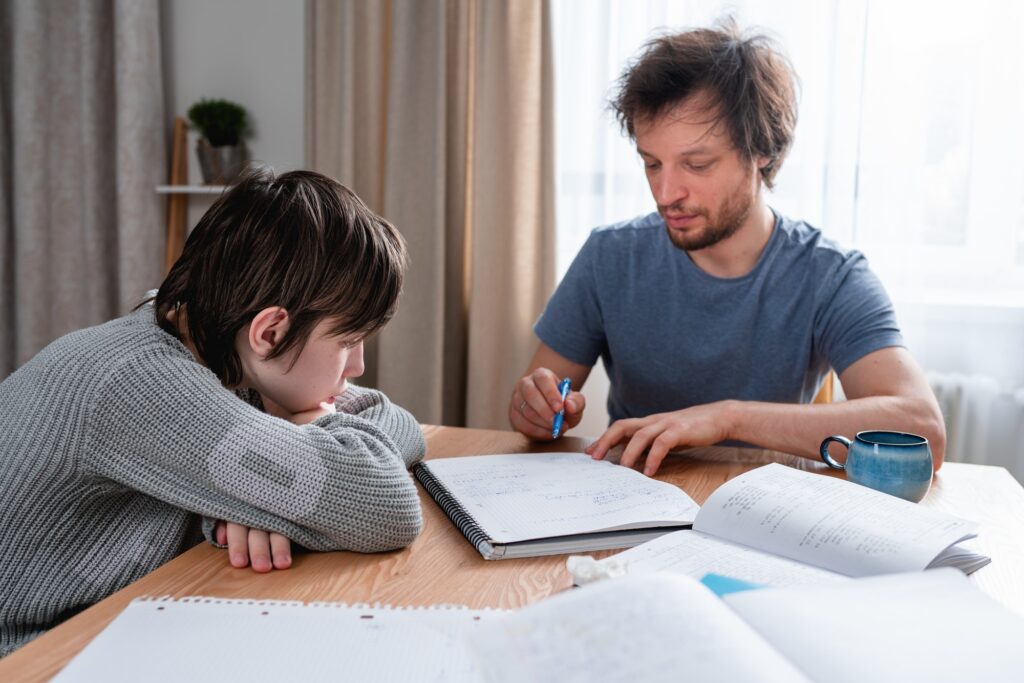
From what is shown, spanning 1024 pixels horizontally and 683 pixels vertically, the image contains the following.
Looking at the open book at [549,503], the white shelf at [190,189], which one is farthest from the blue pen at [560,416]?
the white shelf at [190,189]

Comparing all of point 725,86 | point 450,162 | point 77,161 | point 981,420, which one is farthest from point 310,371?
point 77,161

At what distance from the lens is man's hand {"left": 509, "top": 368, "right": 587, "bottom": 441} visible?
1.27 metres

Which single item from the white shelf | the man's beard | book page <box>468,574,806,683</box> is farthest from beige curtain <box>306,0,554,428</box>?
book page <box>468,574,806,683</box>

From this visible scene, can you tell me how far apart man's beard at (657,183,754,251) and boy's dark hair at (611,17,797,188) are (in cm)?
9

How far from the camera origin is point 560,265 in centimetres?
244

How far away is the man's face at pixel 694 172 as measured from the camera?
154 centimetres

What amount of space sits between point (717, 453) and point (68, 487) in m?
0.82

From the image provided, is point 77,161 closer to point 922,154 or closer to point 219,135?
point 219,135

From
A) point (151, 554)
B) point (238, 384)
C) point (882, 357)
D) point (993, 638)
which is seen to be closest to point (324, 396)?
point (238, 384)

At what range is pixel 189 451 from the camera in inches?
31.2

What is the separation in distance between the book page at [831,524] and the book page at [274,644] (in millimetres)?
280

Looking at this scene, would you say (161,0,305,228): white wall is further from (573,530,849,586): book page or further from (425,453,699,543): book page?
(573,530,849,586): book page

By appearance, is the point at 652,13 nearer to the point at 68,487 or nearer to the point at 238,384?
the point at 238,384

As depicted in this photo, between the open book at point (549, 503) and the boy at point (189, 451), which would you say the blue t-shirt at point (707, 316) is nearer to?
the open book at point (549, 503)
